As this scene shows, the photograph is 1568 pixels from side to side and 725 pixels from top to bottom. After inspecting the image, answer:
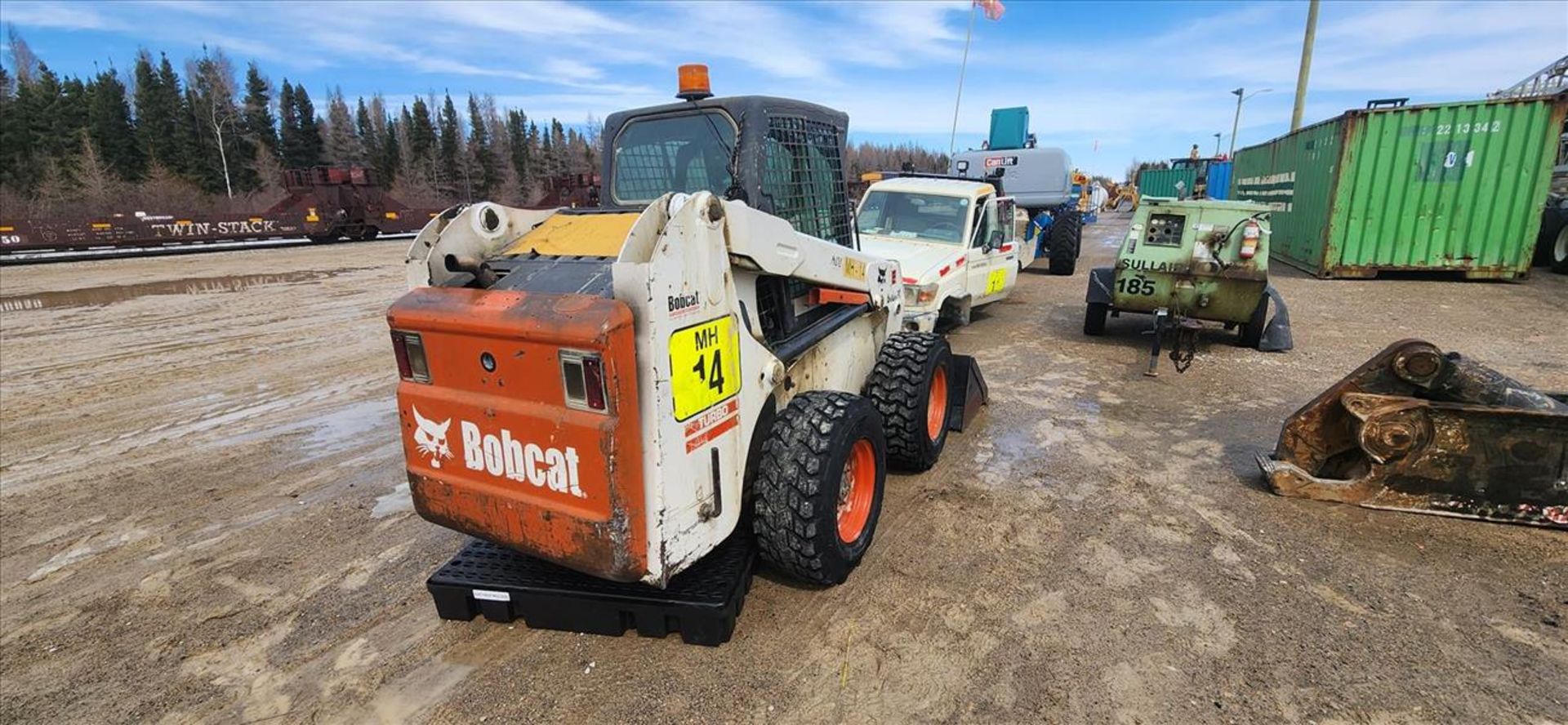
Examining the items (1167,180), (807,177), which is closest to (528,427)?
(807,177)

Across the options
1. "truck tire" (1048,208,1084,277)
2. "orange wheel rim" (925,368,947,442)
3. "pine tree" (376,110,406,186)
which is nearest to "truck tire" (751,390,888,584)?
"orange wheel rim" (925,368,947,442)

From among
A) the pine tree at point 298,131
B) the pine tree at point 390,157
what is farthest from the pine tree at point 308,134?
the pine tree at point 390,157

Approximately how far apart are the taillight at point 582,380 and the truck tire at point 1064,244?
1320cm

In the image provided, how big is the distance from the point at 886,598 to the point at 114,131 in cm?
7265

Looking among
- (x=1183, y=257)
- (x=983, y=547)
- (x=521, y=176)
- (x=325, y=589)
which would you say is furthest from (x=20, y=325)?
(x=521, y=176)

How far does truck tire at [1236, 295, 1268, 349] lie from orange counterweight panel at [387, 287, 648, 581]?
23.4 ft

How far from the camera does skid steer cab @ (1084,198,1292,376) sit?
680 cm

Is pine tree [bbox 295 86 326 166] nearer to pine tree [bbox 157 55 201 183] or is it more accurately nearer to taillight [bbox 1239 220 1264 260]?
pine tree [bbox 157 55 201 183]

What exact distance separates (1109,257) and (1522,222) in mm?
7270

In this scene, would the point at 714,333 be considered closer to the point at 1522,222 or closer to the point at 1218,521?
the point at 1218,521

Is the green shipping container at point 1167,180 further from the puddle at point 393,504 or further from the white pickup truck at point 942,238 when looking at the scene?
the puddle at point 393,504

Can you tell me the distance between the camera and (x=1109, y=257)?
17172 millimetres

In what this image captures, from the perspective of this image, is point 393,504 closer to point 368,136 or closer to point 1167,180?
point 1167,180

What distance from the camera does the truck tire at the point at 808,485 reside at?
2775 millimetres
